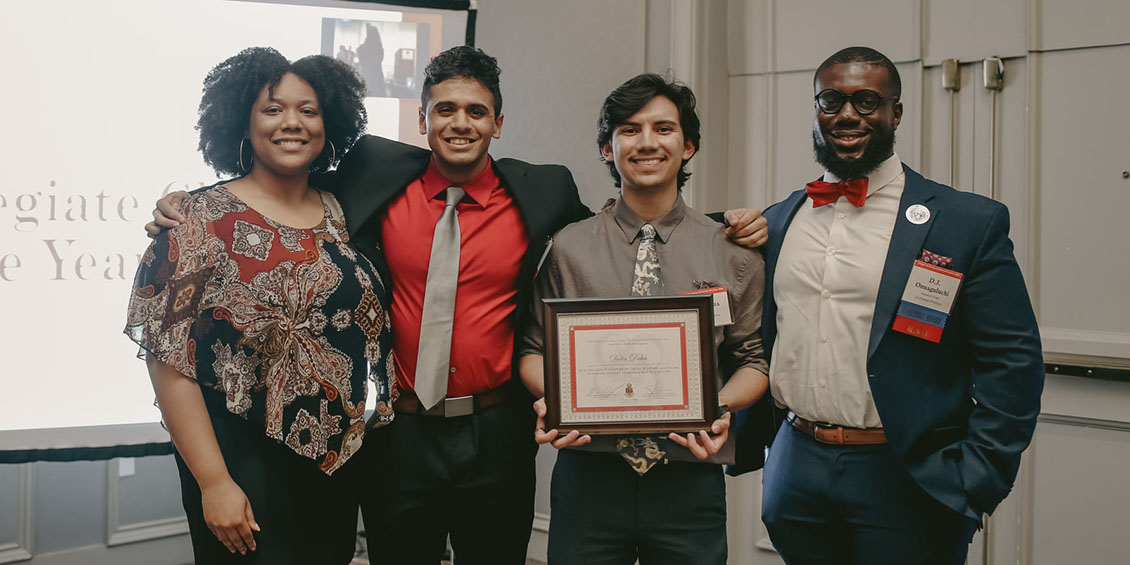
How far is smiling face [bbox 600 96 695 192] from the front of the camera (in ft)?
5.54

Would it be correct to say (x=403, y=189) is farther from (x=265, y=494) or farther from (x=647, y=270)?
(x=265, y=494)

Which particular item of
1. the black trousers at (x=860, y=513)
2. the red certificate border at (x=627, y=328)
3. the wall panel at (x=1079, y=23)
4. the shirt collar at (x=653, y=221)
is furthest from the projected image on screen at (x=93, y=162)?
the wall panel at (x=1079, y=23)

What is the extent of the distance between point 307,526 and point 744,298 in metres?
1.12

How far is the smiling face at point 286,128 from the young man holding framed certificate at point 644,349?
2.13 feet

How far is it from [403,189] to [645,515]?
1019 millimetres

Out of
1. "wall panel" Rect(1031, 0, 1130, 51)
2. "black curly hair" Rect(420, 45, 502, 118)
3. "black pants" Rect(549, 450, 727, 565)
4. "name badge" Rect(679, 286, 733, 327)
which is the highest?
"wall panel" Rect(1031, 0, 1130, 51)

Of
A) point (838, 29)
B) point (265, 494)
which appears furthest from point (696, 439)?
point (838, 29)

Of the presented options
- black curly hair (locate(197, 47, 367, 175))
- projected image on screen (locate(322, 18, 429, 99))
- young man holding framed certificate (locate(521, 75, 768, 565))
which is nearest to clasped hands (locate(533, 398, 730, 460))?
young man holding framed certificate (locate(521, 75, 768, 565))

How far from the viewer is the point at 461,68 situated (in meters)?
1.88

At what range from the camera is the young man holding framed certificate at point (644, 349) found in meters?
1.52

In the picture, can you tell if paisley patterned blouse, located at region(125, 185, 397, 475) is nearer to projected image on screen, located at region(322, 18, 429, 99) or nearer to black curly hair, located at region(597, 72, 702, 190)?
black curly hair, located at region(597, 72, 702, 190)

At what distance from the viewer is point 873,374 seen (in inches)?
61.1

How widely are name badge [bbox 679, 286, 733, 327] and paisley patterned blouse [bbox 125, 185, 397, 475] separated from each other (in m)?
0.80

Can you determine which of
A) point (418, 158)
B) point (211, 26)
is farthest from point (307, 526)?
point (211, 26)
